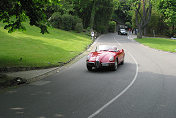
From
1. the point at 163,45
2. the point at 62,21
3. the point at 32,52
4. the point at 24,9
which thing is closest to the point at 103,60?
the point at 24,9

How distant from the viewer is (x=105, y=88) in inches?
363

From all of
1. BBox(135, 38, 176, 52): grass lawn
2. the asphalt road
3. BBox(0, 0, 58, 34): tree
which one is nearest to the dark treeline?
BBox(135, 38, 176, 52): grass lawn

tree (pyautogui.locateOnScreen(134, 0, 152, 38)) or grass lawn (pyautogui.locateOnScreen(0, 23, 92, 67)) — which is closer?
grass lawn (pyautogui.locateOnScreen(0, 23, 92, 67))

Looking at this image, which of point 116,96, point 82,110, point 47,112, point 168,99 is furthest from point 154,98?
point 47,112

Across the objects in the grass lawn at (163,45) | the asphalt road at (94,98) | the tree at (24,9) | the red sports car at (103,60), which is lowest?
the grass lawn at (163,45)

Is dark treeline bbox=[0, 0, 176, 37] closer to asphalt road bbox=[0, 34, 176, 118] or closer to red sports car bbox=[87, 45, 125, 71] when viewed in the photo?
red sports car bbox=[87, 45, 125, 71]

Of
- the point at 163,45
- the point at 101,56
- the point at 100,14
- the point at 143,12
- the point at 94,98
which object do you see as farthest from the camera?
the point at 100,14

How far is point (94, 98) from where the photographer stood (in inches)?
304

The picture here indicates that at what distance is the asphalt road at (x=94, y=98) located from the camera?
6230mm

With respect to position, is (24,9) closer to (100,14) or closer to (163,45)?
(163,45)

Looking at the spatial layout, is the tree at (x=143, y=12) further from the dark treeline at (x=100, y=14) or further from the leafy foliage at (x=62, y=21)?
the leafy foliage at (x=62, y=21)

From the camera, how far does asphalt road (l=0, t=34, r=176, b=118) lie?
Result: 6.23 m

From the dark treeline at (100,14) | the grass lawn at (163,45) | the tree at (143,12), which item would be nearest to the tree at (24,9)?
the dark treeline at (100,14)

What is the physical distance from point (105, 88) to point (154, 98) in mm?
2203
